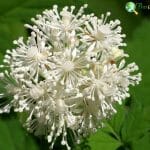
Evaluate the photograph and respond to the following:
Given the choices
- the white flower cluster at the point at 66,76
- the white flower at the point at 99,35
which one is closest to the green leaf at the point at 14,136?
the white flower cluster at the point at 66,76

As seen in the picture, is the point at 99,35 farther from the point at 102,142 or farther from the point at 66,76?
the point at 102,142

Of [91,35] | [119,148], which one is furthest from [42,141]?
[91,35]

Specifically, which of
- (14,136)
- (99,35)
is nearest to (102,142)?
(14,136)

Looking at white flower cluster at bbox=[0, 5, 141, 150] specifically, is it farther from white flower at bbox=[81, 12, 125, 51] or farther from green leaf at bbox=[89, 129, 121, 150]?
green leaf at bbox=[89, 129, 121, 150]

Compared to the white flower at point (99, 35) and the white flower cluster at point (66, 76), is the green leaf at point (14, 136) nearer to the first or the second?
the white flower cluster at point (66, 76)

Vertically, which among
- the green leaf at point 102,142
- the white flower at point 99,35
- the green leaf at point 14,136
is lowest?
the green leaf at point 102,142

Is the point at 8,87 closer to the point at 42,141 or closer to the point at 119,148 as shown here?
the point at 42,141

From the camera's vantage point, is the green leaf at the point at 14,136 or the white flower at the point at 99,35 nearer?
the white flower at the point at 99,35

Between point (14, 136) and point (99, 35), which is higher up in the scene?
point (99, 35)

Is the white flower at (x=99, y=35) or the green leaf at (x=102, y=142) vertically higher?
the white flower at (x=99, y=35)
